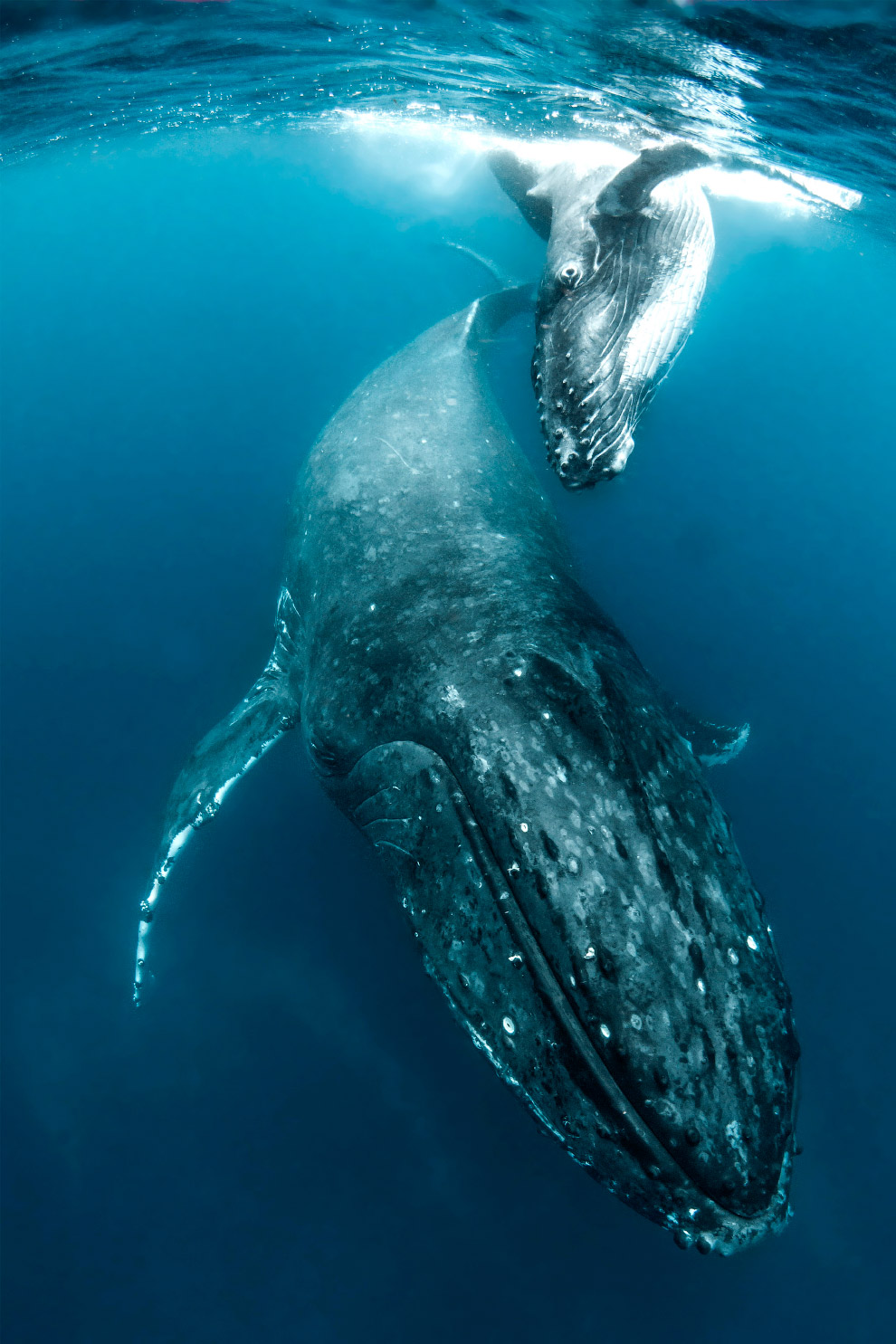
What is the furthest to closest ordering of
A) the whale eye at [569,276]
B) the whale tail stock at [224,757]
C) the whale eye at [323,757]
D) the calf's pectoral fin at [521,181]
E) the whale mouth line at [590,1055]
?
the calf's pectoral fin at [521,181] → the whale tail stock at [224,757] → the whale eye at [569,276] → the whale eye at [323,757] → the whale mouth line at [590,1055]

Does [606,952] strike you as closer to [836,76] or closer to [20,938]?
[20,938]

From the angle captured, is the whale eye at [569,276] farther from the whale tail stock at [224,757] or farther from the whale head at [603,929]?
the whale tail stock at [224,757]

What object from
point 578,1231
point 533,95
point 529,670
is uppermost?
point 533,95

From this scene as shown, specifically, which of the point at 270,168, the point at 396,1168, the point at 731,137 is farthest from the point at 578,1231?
the point at 270,168

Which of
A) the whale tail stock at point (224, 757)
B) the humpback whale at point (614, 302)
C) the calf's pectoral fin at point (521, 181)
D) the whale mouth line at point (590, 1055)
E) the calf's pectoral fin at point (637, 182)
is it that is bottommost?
the whale tail stock at point (224, 757)

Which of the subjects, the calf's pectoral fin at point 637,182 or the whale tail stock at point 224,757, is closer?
the calf's pectoral fin at point 637,182

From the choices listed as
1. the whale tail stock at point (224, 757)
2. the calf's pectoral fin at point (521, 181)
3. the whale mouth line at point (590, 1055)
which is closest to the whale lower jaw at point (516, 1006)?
the whale mouth line at point (590, 1055)

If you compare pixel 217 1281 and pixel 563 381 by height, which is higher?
pixel 563 381

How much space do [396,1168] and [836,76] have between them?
16.3 metres

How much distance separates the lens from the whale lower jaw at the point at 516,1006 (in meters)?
3.03

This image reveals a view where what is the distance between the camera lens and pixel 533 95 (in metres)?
14.2

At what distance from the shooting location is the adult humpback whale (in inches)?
120

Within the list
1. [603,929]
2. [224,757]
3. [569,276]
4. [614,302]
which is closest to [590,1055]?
[603,929]

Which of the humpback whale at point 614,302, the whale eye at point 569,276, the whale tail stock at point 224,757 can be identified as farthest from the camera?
the whale tail stock at point 224,757
